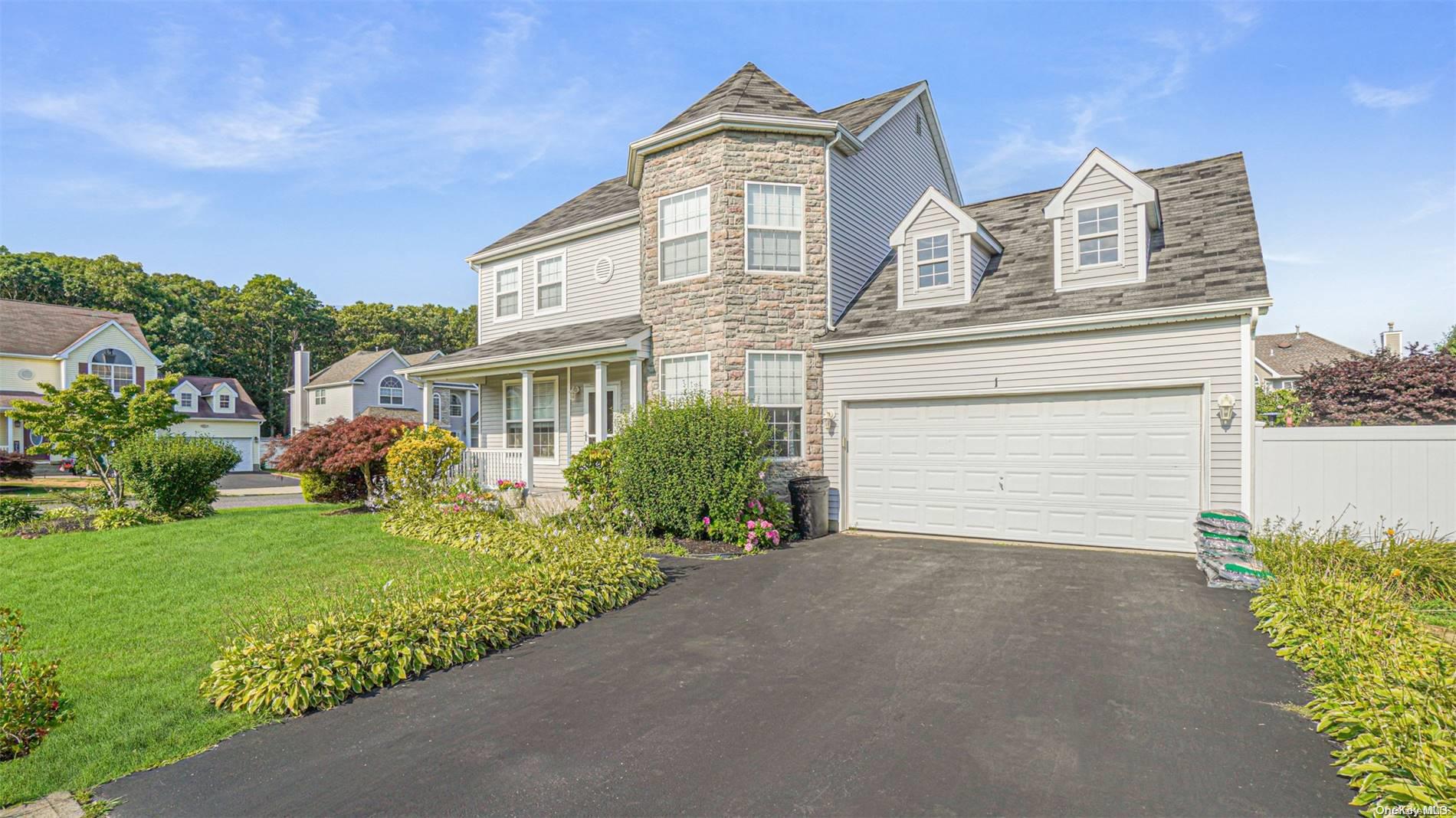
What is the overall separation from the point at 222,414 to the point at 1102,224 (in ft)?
146

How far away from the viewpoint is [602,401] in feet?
43.1

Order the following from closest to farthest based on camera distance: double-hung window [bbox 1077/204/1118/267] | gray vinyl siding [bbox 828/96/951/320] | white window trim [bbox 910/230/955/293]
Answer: double-hung window [bbox 1077/204/1118/267], white window trim [bbox 910/230/955/293], gray vinyl siding [bbox 828/96/951/320]

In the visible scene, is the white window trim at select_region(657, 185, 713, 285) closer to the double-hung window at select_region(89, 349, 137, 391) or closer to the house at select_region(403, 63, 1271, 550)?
the house at select_region(403, 63, 1271, 550)

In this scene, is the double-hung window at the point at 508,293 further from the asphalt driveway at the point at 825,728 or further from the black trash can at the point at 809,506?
the asphalt driveway at the point at 825,728

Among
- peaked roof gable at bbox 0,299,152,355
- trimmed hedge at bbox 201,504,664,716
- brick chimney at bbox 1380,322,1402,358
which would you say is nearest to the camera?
trimmed hedge at bbox 201,504,664,716

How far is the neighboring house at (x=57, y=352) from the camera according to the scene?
30.1 m

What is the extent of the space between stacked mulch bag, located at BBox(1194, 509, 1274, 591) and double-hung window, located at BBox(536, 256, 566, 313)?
42.7 ft

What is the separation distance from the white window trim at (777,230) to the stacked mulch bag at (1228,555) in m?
7.35

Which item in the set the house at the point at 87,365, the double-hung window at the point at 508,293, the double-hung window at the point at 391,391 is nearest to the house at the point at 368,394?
the double-hung window at the point at 391,391

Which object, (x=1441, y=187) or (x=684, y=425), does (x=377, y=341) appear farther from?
(x=1441, y=187)

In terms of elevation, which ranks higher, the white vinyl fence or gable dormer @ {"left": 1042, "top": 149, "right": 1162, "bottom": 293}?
gable dormer @ {"left": 1042, "top": 149, "right": 1162, "bottom": 293}

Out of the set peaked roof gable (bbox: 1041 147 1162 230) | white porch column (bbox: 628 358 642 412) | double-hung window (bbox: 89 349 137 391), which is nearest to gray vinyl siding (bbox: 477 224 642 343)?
white porch column (bbox: 628 358 642 412)

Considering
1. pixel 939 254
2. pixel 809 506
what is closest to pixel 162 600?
pixel 809 506

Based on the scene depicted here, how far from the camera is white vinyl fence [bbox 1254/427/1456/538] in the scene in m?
7.91
